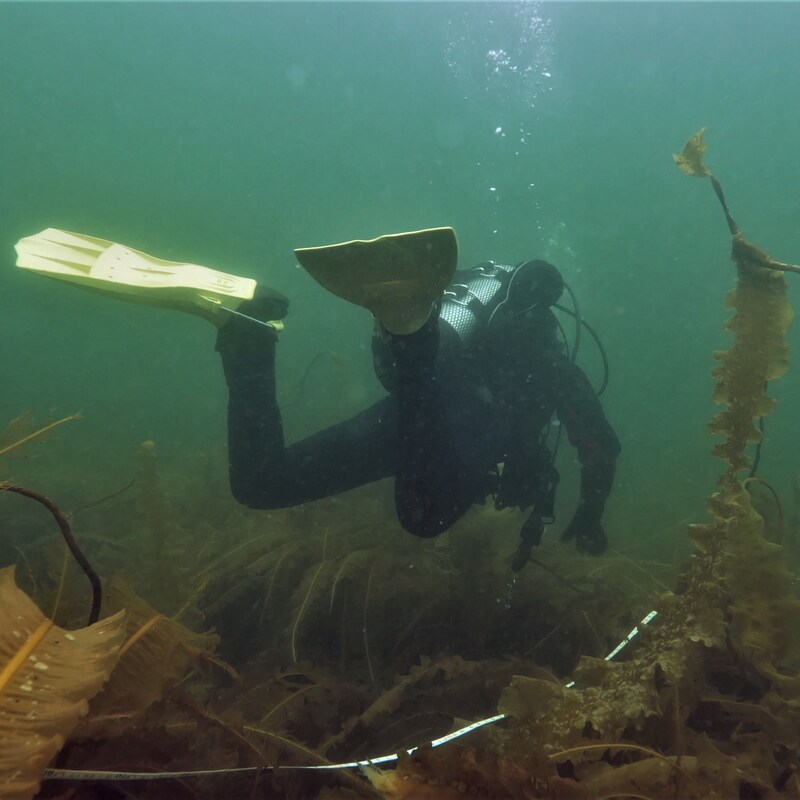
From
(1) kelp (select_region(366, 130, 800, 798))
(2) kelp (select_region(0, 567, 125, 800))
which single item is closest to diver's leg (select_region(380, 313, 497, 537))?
(1) kelp (select_region(366, 130, 800, 798))

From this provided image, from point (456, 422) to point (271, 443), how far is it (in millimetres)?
1340

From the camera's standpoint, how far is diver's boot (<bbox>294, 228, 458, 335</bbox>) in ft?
→ 8.04

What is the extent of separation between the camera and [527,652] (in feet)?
9.92

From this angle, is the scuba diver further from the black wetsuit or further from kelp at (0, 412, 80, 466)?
kelp at (0, 412, 80, 466)

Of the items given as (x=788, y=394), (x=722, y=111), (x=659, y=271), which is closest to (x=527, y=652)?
(x=788, y=394)

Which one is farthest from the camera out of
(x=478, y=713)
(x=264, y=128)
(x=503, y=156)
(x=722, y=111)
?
(x=503, y=156)

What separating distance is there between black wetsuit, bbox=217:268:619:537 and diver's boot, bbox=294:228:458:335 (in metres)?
0.53

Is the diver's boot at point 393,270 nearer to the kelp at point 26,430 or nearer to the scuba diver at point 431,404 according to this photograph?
the scuba diver at point 431,404

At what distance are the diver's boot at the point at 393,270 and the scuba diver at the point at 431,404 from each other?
25cm

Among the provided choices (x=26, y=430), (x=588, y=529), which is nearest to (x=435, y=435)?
(x=588, y=529)

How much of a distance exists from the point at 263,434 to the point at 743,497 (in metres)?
2.83

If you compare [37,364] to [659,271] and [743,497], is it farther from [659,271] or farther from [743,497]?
[659,271]

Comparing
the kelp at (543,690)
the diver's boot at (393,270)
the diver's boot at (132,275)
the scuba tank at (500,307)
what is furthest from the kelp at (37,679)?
the scuba tank at (500,307)

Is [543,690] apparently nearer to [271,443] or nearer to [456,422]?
[456,422]
